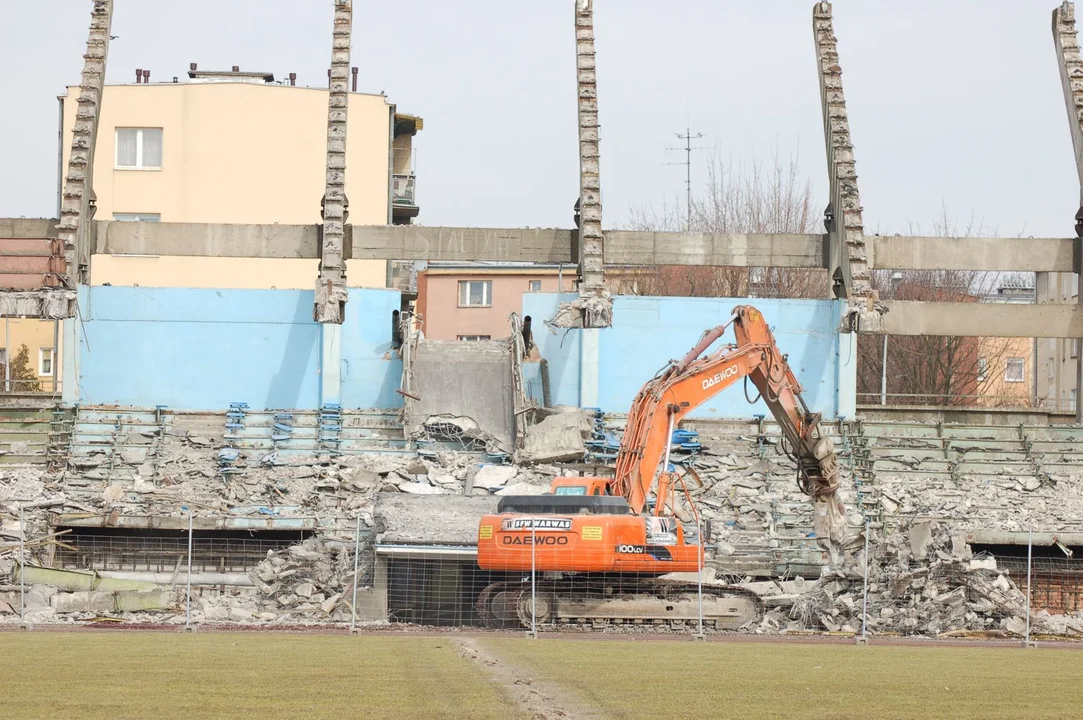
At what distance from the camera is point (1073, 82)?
35.6m

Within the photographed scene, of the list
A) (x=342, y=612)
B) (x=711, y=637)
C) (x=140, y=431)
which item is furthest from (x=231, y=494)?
(x=711, y=637)

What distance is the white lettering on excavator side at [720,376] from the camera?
79.8ft

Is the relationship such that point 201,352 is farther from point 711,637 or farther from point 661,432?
point 711,637

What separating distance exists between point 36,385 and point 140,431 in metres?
23.2

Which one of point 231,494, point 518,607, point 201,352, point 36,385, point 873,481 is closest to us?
A: point 518,607

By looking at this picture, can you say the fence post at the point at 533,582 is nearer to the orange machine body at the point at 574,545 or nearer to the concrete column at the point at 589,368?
the orange machine body at the point at 574,545

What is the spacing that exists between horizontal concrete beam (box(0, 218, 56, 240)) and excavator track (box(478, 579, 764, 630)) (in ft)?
56.7

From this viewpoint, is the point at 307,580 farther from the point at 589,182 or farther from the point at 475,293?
the point at 475,293

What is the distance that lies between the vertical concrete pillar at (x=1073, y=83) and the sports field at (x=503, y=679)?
1914 cm

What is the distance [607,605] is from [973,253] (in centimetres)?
1679

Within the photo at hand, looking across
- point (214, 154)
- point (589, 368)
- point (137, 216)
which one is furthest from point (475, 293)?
point (589, 368)

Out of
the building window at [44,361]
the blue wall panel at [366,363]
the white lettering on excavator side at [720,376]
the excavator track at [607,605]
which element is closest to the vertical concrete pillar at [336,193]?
the blue wall panel at [366,363]

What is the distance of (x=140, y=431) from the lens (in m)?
32.5

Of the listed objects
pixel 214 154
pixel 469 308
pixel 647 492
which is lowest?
pixel 647 492
